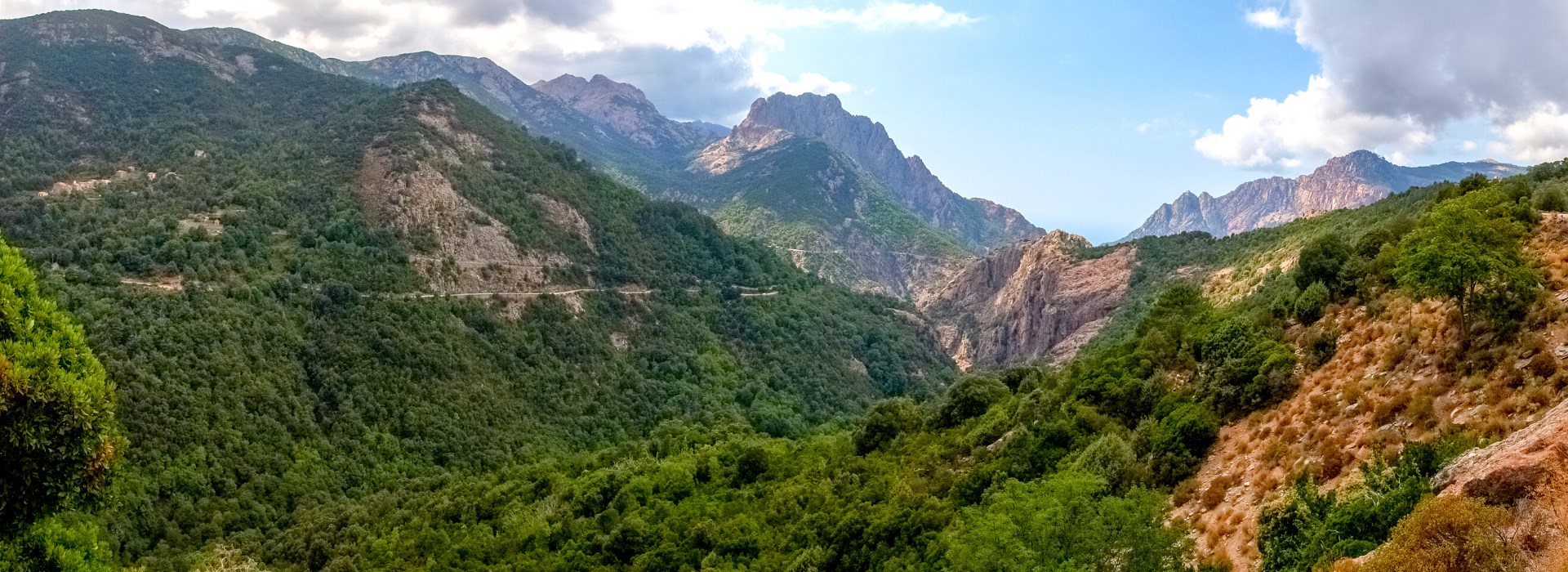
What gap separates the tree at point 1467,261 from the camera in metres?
18.2

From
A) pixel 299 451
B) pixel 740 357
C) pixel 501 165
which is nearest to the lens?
pixel 299 451

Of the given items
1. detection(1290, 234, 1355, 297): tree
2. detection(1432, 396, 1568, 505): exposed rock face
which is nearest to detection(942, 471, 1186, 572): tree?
detection(1432, 396, 1568, 505): exposed rock face

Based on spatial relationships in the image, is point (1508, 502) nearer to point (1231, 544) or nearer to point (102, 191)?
point (1231, 544)

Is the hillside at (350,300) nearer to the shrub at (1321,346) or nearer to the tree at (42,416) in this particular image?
the tree at (42,416)

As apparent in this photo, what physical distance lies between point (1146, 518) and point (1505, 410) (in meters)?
7.71

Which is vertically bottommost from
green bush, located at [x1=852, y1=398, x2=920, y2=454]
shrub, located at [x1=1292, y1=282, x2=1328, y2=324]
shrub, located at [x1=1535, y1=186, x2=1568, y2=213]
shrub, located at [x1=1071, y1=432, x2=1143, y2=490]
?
green bush, located at [x1=852, y1=398, x2=920, y2=454]

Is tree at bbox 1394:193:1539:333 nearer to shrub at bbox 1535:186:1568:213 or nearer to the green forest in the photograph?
the green forest

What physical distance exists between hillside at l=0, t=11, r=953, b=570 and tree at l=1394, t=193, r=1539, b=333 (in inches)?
1992

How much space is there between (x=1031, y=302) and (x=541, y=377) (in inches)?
3017

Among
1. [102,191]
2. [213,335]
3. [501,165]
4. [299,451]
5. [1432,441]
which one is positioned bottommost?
[299,451]

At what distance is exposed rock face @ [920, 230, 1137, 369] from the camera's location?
327 feet

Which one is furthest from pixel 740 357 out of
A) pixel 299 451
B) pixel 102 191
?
pixel 102 191

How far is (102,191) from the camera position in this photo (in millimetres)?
76688

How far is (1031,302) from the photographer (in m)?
118
